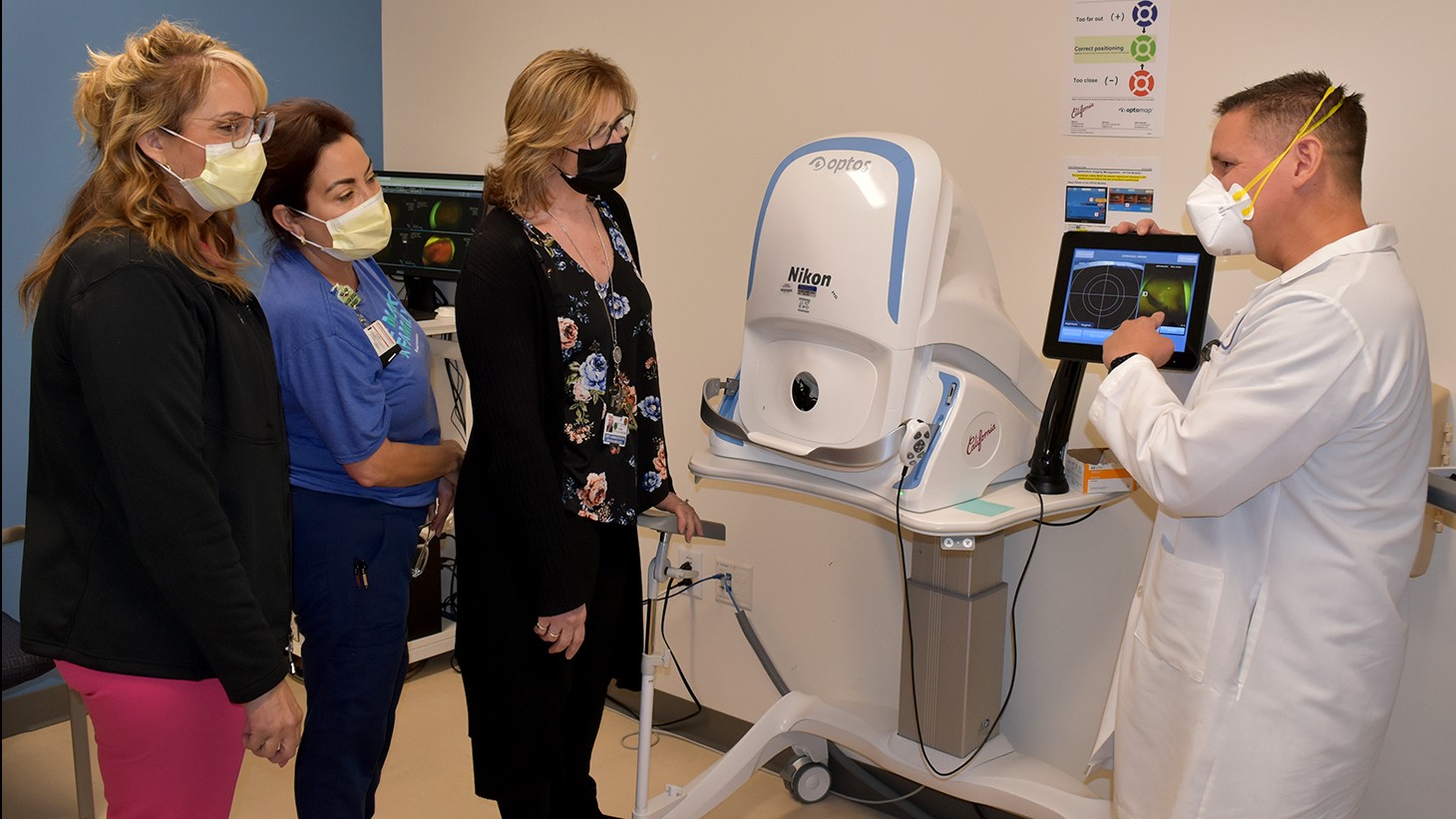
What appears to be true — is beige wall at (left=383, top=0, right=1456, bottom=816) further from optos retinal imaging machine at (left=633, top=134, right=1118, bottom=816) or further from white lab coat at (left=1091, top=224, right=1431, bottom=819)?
white lab coat at (left=1091, top=224, right=1431, bottom=819)

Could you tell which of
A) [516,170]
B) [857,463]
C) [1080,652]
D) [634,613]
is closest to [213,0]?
[516,170]

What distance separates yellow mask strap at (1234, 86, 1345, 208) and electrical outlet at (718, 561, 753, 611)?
1.61 metres

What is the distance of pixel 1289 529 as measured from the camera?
143 cm

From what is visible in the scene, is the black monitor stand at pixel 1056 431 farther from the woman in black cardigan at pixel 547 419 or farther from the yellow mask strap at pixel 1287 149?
the woman in black cardigan at pixel 547 419

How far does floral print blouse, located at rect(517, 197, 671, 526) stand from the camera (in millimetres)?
1732

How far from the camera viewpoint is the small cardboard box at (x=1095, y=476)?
1898 mm

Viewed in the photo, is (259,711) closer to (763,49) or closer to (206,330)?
(206,330)

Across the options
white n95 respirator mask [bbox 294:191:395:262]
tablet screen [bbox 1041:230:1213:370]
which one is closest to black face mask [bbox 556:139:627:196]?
white n95 respirator mask [bbox 294:191:395:262]

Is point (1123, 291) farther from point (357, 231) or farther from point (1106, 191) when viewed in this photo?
point (357, 231)

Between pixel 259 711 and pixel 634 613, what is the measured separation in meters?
0.81

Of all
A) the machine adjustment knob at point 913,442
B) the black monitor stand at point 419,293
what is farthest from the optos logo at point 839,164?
the black monitor stand at point 419,293

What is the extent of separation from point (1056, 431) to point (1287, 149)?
601mm

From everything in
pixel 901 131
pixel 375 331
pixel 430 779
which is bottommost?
pixel 430 779

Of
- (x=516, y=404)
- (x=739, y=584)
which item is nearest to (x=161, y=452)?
(x=516, y=404)
